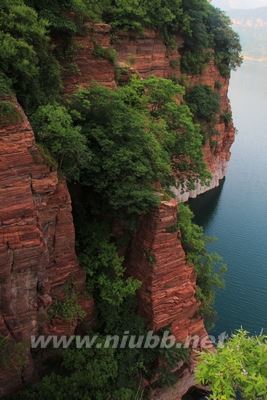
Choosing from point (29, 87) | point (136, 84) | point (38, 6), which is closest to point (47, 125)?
point (29, 87)

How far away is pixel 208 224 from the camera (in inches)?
1571

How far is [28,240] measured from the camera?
546 inches

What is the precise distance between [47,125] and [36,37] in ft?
10.9

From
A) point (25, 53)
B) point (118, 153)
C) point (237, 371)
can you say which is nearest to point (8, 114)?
point (25, 53)

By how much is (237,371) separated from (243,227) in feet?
101

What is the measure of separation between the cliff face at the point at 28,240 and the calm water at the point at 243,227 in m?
13.9

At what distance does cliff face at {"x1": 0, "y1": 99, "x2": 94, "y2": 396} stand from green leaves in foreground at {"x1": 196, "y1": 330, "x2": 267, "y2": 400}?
21.3 ft

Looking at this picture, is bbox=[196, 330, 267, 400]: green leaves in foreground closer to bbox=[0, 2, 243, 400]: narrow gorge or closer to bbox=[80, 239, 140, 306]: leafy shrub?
bbox=[0, 2, 243, 400]: narrow gorge

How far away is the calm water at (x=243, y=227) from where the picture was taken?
93.2ft

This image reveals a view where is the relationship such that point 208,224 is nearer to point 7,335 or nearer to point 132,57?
point 132,57

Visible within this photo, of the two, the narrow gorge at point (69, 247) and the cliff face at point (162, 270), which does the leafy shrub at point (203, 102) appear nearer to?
the narrow gorge at point (69, 247)

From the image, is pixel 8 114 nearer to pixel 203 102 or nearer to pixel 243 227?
pixel 243 227

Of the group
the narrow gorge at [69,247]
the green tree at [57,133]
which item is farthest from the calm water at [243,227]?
the green tree at [57,133]

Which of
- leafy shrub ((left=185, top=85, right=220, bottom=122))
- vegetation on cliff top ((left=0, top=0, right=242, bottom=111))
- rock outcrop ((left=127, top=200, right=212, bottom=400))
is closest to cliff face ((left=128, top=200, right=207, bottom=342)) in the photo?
rock outcrop ((left=127, top=200, right=212, bottom=400))
